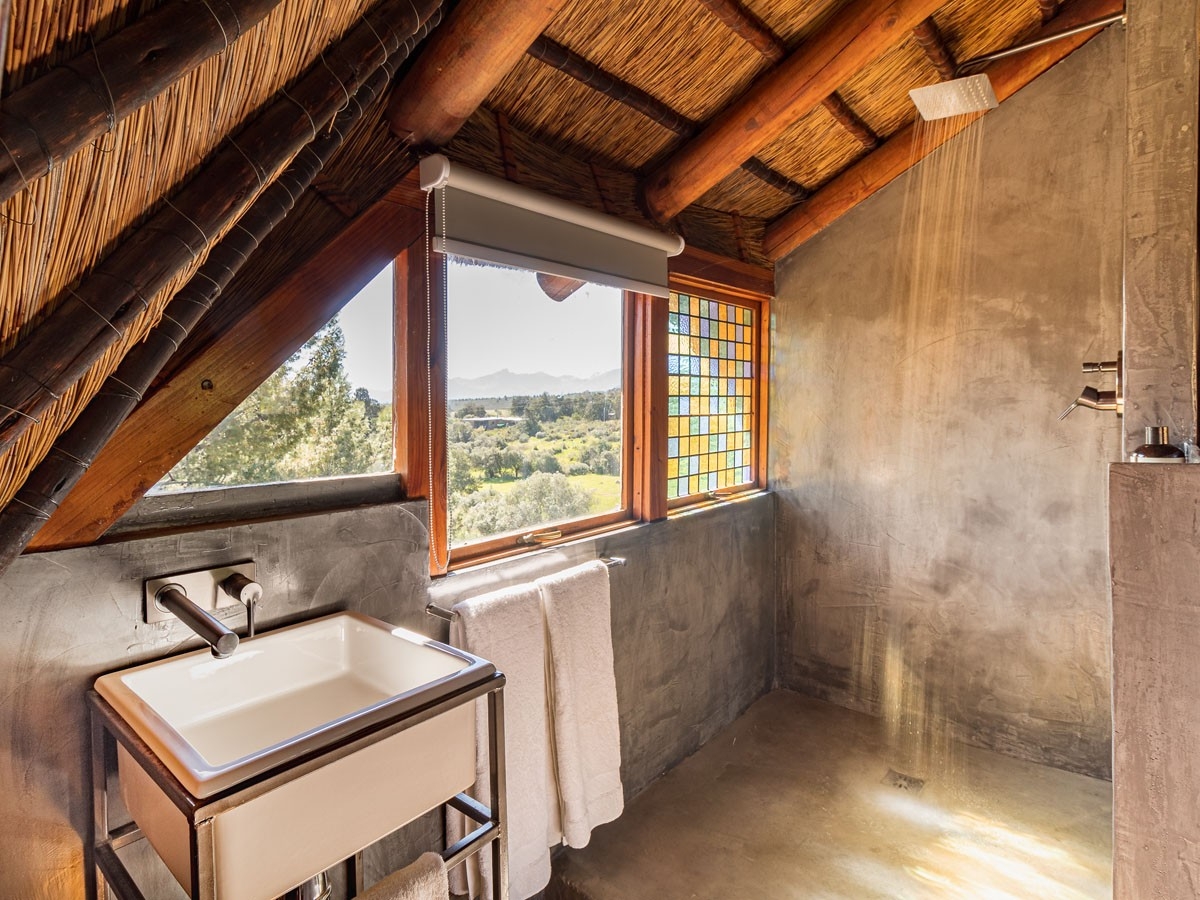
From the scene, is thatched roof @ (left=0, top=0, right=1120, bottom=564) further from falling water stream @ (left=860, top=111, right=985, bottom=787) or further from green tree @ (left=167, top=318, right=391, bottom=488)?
falling water stream @ (left=860, top=111, right=985, bottom=787)

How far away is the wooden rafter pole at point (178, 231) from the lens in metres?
0.78

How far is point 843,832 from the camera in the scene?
2412 mm

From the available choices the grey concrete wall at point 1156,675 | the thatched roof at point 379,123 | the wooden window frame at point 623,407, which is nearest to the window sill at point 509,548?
the wooden window frame at point 623,407

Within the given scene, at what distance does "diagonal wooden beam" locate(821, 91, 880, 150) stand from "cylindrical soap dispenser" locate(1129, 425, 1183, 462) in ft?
5.77

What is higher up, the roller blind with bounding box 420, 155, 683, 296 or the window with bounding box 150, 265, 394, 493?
the roller blind with bounding box 420, 155, 683, 296

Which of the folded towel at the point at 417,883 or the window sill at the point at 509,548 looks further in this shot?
the window sill at the point at 509,548

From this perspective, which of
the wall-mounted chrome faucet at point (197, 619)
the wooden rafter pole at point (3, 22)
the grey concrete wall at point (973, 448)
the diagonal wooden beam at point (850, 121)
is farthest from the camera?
the grey concrete wall at point (973, 448)

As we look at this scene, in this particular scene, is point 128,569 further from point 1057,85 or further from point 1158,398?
point 1057,85

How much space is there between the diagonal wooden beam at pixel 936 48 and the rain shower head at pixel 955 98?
62 millimetres

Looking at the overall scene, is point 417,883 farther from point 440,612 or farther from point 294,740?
point 440,612

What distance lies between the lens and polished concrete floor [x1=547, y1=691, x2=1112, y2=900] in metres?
2.16

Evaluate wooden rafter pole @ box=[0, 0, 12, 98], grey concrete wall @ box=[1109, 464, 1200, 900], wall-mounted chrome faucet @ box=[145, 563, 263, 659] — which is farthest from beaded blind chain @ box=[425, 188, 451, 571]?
grey concrete wall @ box=[1109, 464, 1200, 900]

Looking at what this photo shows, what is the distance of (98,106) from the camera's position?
1.94ft

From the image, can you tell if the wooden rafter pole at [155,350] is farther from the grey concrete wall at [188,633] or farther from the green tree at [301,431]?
the green tree at [301,431]
